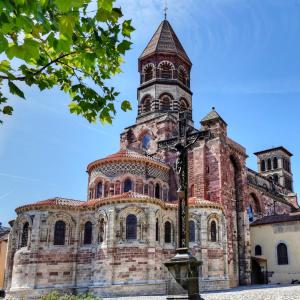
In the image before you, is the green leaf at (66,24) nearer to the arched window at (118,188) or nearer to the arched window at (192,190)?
the arched window at (118,188)

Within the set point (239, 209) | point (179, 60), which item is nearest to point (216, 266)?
point (239, 209)

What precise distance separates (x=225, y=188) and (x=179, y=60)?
14.2 m

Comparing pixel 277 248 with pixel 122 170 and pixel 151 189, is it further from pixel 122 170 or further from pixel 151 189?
pixel 122 170

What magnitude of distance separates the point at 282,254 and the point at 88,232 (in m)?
16.0

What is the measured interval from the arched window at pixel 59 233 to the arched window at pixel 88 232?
141cm

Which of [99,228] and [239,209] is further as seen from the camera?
[239,209]

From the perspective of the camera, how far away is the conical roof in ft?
121

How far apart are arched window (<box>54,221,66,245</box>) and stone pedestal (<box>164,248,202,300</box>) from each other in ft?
52.4

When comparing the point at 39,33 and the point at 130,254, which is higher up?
the point at 39,33

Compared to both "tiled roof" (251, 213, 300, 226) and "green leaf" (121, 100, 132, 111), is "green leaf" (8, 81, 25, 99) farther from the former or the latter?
"tiled roof" (251, 213, 300, 226)

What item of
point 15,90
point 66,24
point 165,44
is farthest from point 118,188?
point 66,24

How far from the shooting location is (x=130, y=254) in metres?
23.5

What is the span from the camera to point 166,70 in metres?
36.4

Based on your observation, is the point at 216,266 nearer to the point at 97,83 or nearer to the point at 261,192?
the point at 261,192
